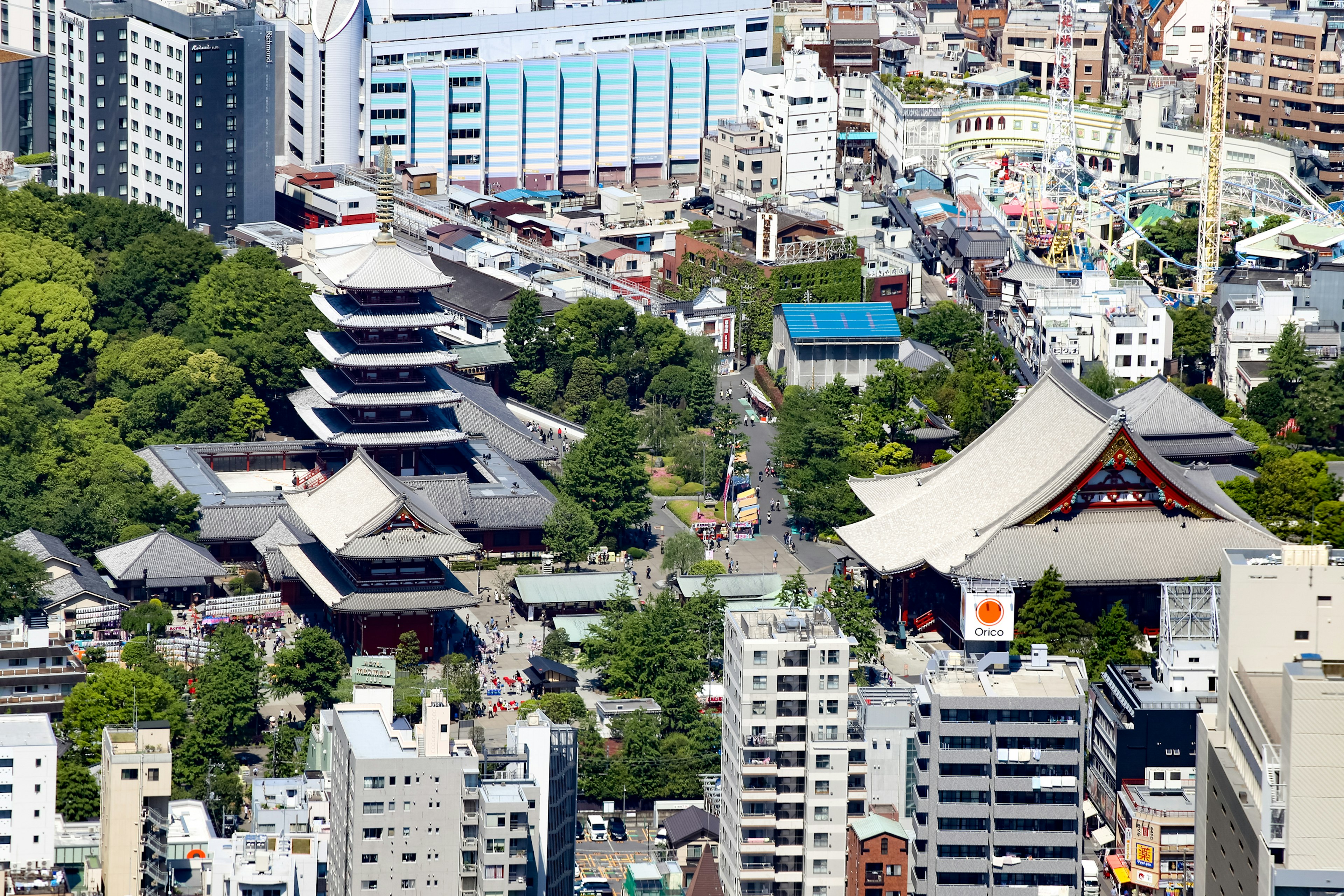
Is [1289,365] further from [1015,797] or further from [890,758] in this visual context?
[1015,797]

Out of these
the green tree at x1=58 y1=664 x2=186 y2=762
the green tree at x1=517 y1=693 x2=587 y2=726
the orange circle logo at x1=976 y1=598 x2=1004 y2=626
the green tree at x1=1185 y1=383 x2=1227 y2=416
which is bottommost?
the green tree at x1=517 y1=693 x2=587 y2=726

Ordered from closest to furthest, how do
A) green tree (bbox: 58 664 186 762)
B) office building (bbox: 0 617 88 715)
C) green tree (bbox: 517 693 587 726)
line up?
A: 1. green tree (bbox: 58 664 186 762)
2. office building (bbox: 0 617 88 715)
3. green tree (bbox: 517 693 587 726)

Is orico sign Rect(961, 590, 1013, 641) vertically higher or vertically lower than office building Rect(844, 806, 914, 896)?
higher

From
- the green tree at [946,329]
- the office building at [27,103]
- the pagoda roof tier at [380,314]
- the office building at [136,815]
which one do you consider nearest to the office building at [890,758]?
the office building at [136,815]

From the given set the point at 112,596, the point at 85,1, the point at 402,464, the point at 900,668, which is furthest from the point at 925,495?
the point at 85,1

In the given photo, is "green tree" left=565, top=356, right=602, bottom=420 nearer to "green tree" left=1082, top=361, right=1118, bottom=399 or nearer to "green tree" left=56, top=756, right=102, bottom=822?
"green tree" left=1082, top=361, right=1118, bottom=399

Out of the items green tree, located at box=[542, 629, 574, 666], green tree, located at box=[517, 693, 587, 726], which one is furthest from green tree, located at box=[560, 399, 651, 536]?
green tree, located at box=[517, 693, 587, 726]

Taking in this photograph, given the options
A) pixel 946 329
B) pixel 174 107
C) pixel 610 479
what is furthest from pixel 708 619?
pixel 174 107

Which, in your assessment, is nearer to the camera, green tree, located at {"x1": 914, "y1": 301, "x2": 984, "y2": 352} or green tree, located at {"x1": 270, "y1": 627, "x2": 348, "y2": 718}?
green tree, located at {"x1": 270, "y1": 627, "x2": 348, "y2": 718}
